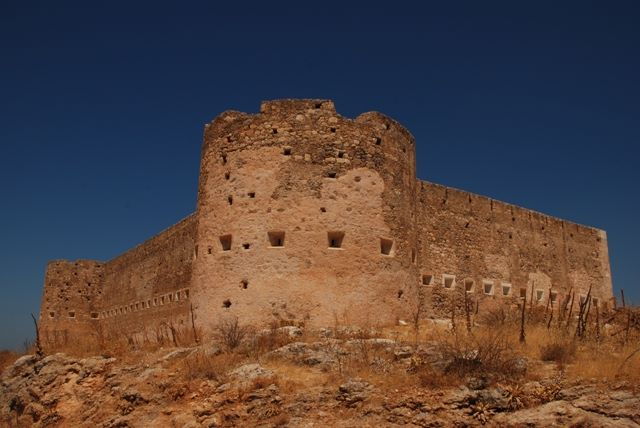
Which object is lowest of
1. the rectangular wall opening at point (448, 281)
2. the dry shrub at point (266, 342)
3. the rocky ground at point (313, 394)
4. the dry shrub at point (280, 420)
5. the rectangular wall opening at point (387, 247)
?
the dry shrub at point (280, 420)

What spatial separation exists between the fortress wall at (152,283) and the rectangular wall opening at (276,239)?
241 inches

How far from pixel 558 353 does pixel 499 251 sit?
28.3 ft

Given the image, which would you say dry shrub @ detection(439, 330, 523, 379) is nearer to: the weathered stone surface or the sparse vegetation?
the sparse vegetation

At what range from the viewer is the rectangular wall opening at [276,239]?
1150cm

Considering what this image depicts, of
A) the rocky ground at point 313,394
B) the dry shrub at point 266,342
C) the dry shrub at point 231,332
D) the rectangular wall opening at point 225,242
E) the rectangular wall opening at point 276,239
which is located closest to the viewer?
the rocky ground at point 313,394

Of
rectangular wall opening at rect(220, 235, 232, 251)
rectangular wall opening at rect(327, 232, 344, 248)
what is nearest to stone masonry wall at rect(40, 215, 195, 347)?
rectangular wall opening at rect(220, 235, 232, 251)

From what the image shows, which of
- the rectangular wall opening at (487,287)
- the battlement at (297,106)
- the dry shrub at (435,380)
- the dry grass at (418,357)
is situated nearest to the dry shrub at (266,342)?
the dry grass at (418,357)

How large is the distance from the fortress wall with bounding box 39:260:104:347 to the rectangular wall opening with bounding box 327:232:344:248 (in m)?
18.9

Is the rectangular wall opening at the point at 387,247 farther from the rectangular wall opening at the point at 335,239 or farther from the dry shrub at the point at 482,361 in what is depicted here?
the dry shrub at the point at 482,361

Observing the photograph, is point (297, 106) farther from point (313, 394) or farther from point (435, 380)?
point (435, 380)

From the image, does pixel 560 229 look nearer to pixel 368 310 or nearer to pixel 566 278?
pixel 566 278

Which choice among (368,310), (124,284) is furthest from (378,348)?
(124,284)

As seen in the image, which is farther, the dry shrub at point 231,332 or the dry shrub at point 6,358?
the dry shrub at point 6,358

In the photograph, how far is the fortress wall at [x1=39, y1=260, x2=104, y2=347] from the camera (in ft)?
88.6
